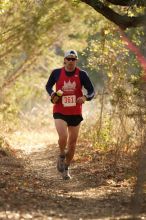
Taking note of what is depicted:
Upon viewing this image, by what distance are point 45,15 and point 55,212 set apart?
12.7 metres

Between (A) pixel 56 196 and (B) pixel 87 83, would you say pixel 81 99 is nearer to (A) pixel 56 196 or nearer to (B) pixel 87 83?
(B) pixel 87 83

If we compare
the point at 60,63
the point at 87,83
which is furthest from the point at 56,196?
the point at 60,63

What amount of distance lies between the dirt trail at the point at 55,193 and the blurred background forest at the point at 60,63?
103 cm

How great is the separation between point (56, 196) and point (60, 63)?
54.2ft

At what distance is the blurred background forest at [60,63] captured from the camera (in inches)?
453

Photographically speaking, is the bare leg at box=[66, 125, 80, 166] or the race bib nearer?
the race bib

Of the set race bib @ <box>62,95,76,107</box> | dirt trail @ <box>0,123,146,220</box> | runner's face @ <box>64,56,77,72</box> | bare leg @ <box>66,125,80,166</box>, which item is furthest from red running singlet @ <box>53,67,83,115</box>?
dirt trail @ <box>0,123,146,220</box>

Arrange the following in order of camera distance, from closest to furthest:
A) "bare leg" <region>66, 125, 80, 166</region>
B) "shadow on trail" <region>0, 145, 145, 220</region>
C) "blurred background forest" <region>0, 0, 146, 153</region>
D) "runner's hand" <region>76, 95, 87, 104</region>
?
1. "shadow on trail" <region>0, 145, 145, 220</region>
2. "runner's hand" <region>76, 95, 87, 104</region>
3. "bare leg" <region>66, 125, 80, 166</region>
4. "blurred background forest" <region>0, 0, 146, 153</region>

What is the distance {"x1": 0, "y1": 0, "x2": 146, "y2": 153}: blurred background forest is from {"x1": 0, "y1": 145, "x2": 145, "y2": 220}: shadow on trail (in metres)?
1.17

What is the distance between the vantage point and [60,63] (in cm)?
2462

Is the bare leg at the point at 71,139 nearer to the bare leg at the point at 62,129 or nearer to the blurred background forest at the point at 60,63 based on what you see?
the bare leg at the point at 62,129

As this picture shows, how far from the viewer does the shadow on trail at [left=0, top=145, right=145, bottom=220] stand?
283 inches

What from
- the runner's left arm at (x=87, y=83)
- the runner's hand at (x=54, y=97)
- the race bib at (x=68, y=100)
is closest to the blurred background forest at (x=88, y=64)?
the runner's left arm at (x=87, y=83)

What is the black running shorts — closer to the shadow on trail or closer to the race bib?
the race bib
